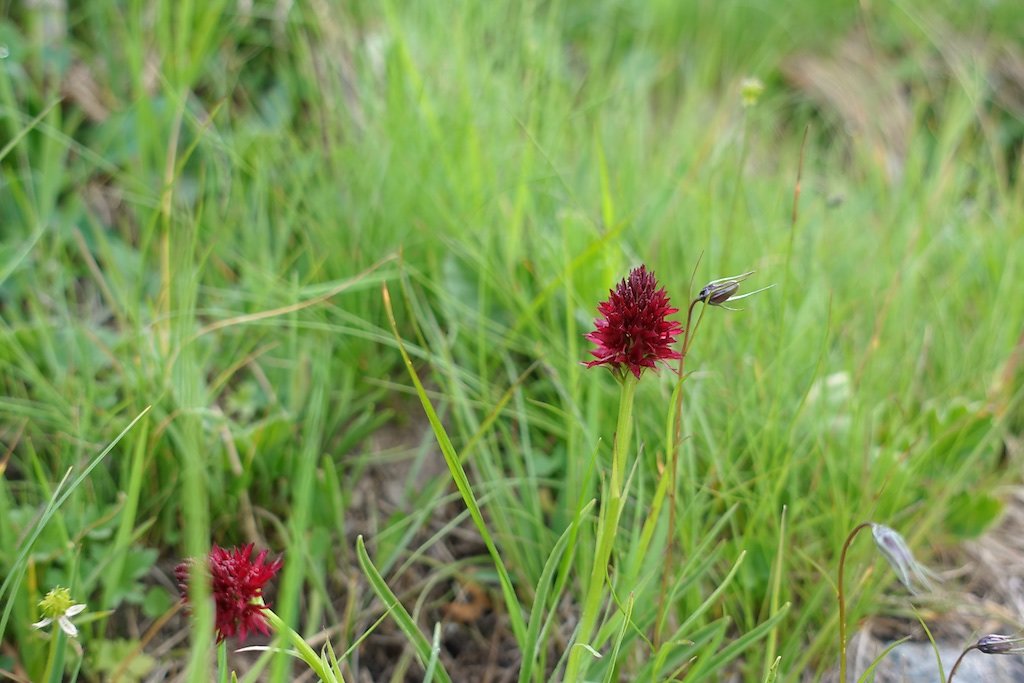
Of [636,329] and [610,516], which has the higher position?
[636,329]

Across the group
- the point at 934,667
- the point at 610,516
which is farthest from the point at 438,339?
the point at 934,667

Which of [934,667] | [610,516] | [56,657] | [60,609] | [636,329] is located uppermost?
[636,329]

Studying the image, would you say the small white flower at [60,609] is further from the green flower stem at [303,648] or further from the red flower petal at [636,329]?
the red flower petal at [636,329]

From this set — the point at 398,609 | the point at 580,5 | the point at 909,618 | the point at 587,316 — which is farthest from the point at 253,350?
the point at 580,5

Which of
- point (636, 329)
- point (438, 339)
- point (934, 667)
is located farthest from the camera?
point (438, 339)

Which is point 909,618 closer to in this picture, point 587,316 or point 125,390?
point 587,316

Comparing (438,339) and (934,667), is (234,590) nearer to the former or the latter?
(438,339)
